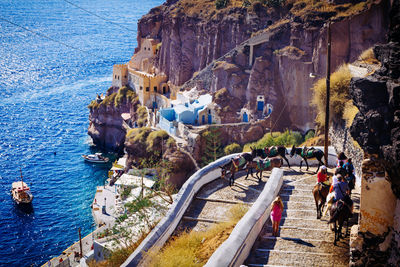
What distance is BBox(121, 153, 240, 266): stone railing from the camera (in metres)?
13.3

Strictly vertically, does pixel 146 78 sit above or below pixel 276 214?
above

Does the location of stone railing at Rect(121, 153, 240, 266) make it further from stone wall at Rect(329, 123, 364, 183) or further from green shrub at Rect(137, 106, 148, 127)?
green shrub at Rect(137, 106, 148, 127)

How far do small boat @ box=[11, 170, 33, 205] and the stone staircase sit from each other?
45855 mm

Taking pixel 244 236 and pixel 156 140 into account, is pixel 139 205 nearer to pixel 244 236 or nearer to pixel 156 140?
pixel 244 236

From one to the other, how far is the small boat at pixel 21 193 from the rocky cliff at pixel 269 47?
2452 centimetres

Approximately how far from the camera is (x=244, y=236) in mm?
12406

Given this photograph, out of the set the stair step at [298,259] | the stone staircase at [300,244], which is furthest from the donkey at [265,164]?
the stair step at [298,259]

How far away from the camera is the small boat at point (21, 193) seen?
5575 cm

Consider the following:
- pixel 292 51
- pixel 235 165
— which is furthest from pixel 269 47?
pixel 235 165

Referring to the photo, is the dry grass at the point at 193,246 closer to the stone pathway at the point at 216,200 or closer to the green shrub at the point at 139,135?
the stone pathway at the point at 216,200

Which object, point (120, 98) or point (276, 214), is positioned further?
point (120, 98)

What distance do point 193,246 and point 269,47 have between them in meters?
48.9

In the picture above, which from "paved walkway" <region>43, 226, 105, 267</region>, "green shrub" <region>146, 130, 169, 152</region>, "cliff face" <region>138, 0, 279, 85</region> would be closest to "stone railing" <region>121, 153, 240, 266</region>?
"paved walkway" <region>43, 226, 105, 267</region>

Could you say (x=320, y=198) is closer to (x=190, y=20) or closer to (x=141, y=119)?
(x=141, y=119)
